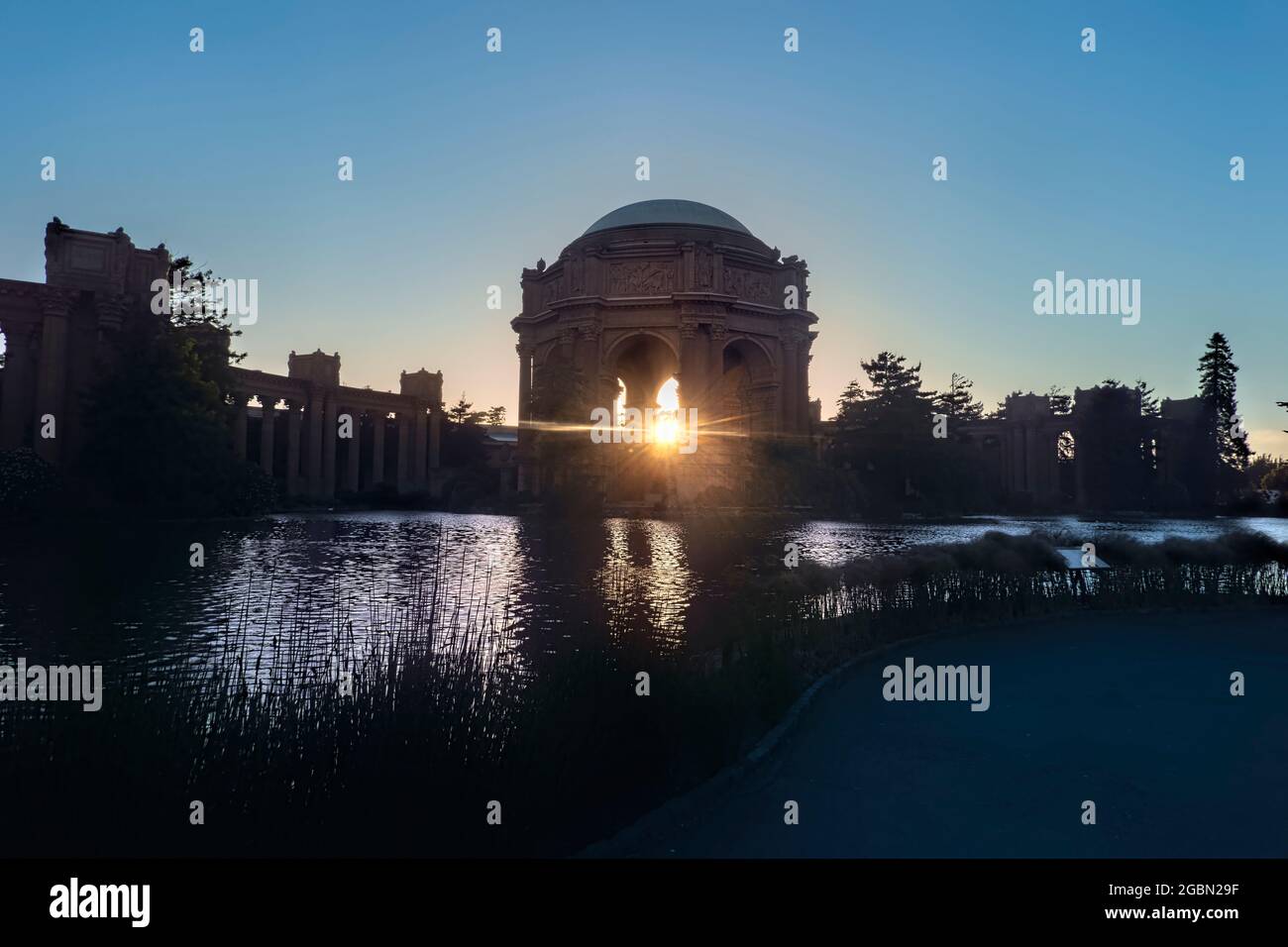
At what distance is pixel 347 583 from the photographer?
15.6 m

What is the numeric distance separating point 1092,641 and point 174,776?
11428mm

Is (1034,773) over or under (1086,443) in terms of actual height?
under

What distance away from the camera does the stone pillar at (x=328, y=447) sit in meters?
59.4

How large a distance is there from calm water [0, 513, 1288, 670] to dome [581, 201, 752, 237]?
37484 millimetres

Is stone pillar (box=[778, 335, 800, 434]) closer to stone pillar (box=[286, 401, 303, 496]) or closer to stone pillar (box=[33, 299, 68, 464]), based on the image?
stone pillar (box=[286, 401, 303, 496])

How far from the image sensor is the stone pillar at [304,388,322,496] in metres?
58.4

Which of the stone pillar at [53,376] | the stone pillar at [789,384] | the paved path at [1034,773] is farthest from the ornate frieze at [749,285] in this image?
the paved path at [1034,773]

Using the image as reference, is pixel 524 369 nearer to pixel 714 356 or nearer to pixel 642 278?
pixel 642 278

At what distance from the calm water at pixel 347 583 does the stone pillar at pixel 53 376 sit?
767cm

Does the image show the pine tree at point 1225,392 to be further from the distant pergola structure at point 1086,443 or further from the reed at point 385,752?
the reed at point 385,752

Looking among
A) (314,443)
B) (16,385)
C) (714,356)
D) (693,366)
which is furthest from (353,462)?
(16,385)

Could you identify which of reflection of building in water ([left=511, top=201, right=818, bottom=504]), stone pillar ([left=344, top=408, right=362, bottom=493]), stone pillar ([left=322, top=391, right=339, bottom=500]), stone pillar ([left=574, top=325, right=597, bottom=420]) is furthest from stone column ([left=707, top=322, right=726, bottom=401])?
stone pillar ([left=322, top=391, right=339, bottom=500])

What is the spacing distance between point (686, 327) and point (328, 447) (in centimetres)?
2860

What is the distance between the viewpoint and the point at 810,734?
7.08m
